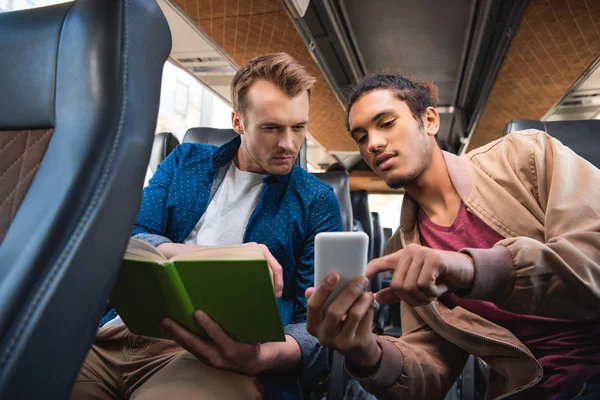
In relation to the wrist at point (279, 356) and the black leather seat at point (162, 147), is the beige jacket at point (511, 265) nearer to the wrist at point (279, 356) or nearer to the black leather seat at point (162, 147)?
the wrist at point (279, 356)

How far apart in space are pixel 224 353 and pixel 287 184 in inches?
27.6

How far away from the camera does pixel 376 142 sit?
4.84 ft

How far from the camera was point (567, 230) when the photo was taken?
0.99 meters

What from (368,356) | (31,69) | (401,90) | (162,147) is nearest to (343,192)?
(401,90)

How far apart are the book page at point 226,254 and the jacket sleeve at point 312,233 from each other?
0.57m

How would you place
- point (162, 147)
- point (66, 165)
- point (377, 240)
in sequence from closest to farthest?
point (66, 165)
point (162, 147)
point (377, 240)

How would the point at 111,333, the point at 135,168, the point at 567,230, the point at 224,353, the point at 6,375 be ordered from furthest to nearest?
the point at 111,333, the point at 567,230, the point at 224,353, the point at 135,168, the point at 6,375

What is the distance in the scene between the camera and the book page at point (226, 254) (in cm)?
Answer: 66

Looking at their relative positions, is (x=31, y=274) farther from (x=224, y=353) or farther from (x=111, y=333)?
(x=111, y=333)

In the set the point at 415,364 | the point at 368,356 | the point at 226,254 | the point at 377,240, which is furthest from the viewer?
the point at 377,240

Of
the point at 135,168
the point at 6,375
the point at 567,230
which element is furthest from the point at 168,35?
the point at 567,230

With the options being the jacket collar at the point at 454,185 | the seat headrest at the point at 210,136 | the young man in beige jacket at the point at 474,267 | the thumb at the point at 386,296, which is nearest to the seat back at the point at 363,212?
the seat headrest at the point at 210,136

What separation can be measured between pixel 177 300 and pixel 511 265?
2.19 feet

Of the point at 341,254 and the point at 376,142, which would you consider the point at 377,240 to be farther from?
the point at 341,254
